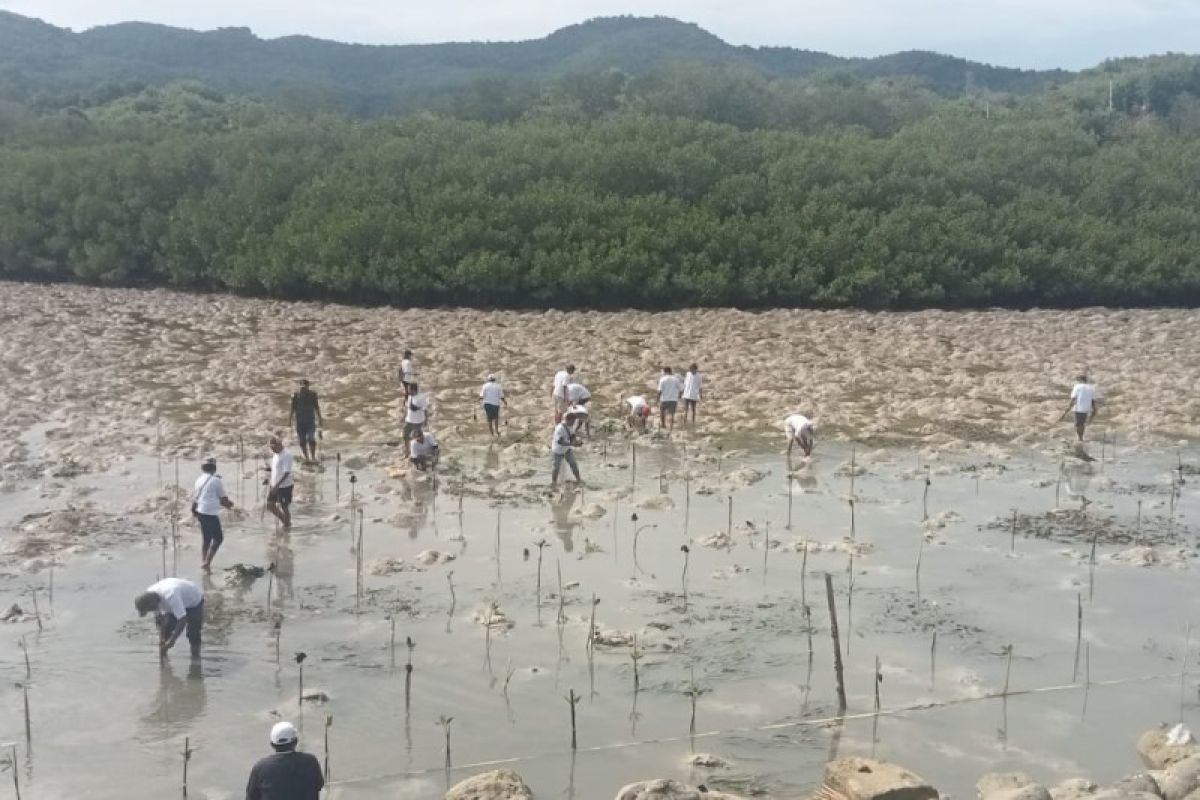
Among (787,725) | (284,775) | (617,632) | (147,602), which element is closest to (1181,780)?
(787,725)

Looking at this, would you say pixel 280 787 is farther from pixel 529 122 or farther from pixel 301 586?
pixel 529 122

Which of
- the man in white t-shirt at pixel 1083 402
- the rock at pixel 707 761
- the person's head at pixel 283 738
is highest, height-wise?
the man in white t-shirt at pixel 1083 402

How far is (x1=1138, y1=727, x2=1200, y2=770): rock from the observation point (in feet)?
34.5

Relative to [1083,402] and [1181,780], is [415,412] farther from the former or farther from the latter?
[1181,780]

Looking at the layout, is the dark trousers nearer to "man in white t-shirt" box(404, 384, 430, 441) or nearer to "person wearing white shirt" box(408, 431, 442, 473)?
"person wearing white shirt" box(408, 431, 442, 473)

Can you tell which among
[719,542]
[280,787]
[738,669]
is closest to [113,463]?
[719,542]

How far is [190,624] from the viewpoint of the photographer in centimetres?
1277

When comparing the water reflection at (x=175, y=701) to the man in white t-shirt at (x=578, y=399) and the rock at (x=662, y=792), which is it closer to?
the rock at (x=662, y=792)

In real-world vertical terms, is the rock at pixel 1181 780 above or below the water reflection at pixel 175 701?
above

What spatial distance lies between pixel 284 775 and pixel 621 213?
142 ft

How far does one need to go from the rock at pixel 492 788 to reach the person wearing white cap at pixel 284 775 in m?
1.43

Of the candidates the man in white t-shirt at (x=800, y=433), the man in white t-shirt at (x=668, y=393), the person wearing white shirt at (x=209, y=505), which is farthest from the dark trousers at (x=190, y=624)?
the man in white t-shirt at (x=668, y=393)

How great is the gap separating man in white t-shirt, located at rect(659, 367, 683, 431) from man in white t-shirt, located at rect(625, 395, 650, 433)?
314mm

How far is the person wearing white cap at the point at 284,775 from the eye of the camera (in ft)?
27.8
